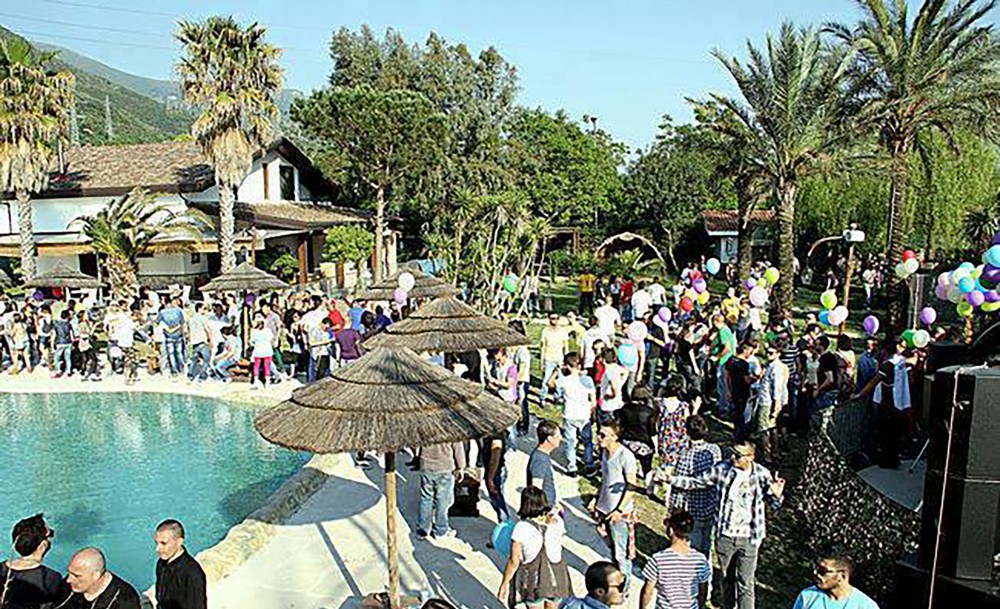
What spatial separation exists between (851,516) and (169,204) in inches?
1001

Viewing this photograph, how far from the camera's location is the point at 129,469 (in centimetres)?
1093

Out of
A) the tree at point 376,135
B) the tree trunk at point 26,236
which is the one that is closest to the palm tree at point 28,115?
the tree trunk at point 26,236

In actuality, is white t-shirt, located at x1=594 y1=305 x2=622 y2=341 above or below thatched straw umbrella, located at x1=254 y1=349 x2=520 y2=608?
below

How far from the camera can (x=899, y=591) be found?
5.55m

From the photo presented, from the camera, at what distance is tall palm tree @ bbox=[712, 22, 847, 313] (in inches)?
737

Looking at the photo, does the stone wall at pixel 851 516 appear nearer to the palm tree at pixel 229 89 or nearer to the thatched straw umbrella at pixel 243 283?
the thatched straw umbrella at pixel 243 283

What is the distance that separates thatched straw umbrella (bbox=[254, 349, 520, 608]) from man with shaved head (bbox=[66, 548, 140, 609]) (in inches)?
48.8

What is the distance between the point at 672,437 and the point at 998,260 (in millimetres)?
3549

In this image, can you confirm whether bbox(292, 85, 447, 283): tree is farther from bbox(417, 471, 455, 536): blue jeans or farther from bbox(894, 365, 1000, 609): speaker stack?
bbox(894, 365, 1000, 609): speaker stack

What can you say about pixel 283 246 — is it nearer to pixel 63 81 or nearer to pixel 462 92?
pixel 63 81

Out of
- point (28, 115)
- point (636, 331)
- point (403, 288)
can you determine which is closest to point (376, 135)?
point (28, 115)

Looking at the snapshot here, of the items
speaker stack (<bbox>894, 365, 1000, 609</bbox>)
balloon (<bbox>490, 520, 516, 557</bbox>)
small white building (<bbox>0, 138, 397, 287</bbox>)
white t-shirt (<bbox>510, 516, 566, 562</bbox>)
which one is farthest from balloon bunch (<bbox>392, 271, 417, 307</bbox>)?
small white building (<bbox>0, 138, 397, 287</bbox>)

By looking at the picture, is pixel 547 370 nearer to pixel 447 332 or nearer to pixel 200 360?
pixel 447 332

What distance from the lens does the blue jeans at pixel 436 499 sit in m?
7.31
